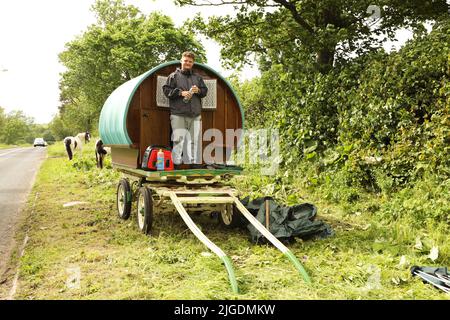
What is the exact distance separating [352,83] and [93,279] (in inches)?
289

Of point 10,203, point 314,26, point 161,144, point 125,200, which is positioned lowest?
point 10,203

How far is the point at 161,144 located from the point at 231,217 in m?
2.16

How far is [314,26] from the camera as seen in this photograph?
11.6 metres

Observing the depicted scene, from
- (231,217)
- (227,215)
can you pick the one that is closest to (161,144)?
(227,215)

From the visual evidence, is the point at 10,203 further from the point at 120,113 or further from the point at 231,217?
the point at 231,217

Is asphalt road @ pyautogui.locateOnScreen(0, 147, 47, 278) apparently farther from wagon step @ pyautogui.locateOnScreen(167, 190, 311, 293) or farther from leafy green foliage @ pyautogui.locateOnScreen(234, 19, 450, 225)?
leafy green foliage @ pyautogui.locateOnScreen(234, 19, 450, 225)

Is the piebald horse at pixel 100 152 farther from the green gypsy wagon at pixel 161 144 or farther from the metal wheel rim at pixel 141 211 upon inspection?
the metal wheel rim at pixel 141 211

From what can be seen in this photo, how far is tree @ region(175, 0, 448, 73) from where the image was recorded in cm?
1056

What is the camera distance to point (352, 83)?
9852mm

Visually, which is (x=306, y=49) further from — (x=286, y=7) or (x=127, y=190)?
(x=127, y=190)

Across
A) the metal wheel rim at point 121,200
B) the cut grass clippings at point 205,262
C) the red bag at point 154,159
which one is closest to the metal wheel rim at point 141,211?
the cut grass clippings at point 205,262

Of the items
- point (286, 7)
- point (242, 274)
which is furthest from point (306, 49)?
point (242, 274)

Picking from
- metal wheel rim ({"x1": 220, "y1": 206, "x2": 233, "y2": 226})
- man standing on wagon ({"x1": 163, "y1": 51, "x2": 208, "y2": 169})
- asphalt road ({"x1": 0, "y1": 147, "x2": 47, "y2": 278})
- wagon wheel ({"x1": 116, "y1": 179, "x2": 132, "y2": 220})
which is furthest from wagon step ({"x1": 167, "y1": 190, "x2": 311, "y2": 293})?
asphalt road ({"x1": 0, "y1": 147, "x2": 47, "y2": 278})

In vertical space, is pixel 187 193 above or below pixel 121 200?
above
